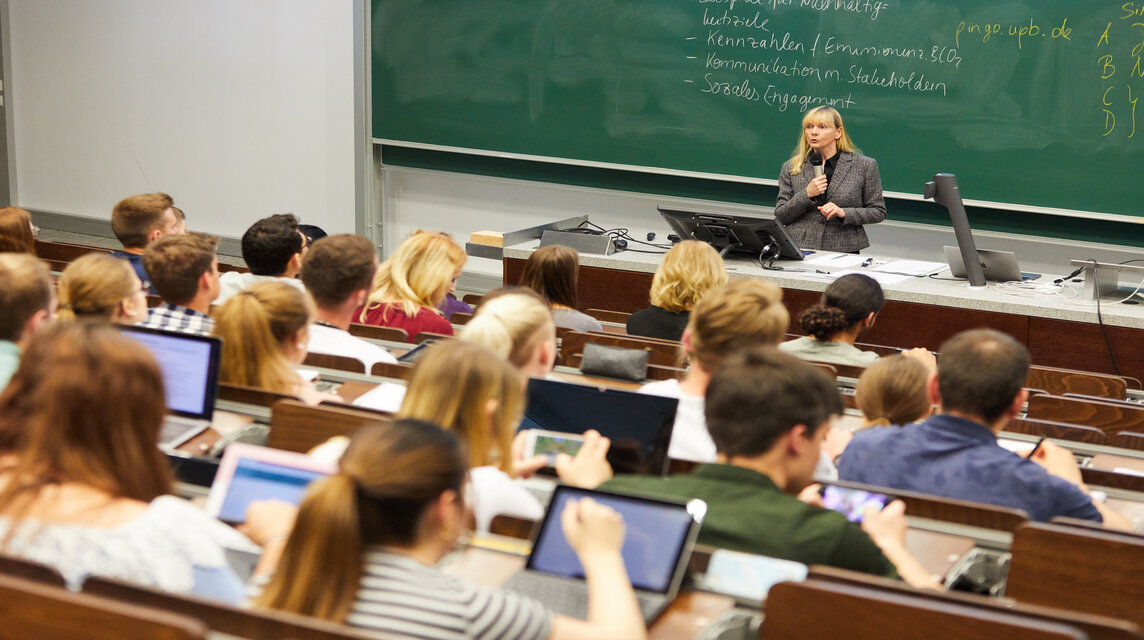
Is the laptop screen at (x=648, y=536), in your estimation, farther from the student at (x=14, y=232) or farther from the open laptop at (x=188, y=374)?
the student at (x=14, y=232)

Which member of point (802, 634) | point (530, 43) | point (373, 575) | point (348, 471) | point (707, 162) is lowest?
point (802, 634)

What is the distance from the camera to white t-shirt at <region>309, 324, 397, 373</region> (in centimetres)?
322

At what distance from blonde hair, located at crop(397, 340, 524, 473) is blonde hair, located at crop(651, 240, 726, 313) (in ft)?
7.21

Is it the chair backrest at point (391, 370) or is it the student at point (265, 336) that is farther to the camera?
the chair backrest at point (391, 370)

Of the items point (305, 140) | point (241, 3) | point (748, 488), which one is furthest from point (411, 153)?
point (748, 488)

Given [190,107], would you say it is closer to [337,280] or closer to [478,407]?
→ [337,280]

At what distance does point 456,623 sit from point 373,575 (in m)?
0.12

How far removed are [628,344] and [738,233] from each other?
191cm

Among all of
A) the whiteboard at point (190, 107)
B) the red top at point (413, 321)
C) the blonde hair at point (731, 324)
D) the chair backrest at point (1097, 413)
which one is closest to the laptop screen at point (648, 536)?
the blonde hair at point (731, 324)

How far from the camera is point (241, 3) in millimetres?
8398

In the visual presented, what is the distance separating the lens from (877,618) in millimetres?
1425

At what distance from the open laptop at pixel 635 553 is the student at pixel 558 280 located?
8.19ft

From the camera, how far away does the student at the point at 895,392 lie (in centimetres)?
275

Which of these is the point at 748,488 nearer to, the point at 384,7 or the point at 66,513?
the point at 66,513
